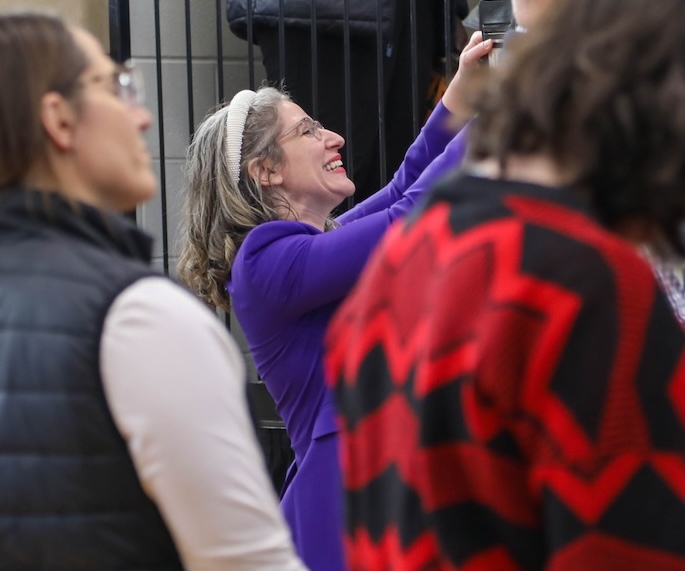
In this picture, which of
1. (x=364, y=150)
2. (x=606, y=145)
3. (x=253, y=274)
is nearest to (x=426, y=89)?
(x=364, y=150)

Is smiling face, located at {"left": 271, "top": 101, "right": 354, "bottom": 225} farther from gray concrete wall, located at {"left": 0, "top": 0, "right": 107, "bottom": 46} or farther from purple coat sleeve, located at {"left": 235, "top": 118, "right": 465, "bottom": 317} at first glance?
gray concrete wall, located at {"left": 0, "top": 0, "right": 107, "bottom": 46}

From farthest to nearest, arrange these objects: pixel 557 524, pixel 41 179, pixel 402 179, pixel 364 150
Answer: pixel 364 150 < pixel 402 179 < pixel 41 179 < pixel 557 524

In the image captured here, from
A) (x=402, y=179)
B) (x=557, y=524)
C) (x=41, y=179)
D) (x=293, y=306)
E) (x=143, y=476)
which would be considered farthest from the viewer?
(x=402, y=179)

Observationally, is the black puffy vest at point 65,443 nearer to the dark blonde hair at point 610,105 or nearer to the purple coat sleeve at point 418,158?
the dark blonde hair at point 610,105

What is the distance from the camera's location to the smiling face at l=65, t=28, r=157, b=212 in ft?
5.78

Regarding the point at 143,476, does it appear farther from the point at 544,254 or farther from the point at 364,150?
the point at 364,150

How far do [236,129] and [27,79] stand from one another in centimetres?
158

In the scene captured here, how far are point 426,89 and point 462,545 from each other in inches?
162

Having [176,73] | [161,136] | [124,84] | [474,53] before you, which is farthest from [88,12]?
[124,84]

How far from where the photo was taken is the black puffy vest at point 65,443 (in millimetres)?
1606

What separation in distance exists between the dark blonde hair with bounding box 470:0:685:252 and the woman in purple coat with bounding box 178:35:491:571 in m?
1.39

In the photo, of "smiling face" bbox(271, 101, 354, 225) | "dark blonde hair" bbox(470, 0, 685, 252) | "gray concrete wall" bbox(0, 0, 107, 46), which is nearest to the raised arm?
"smiling face" bbox(271, 101, 354, 225)

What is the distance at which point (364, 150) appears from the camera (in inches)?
200

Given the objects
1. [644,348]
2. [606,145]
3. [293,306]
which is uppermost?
[606,145]
